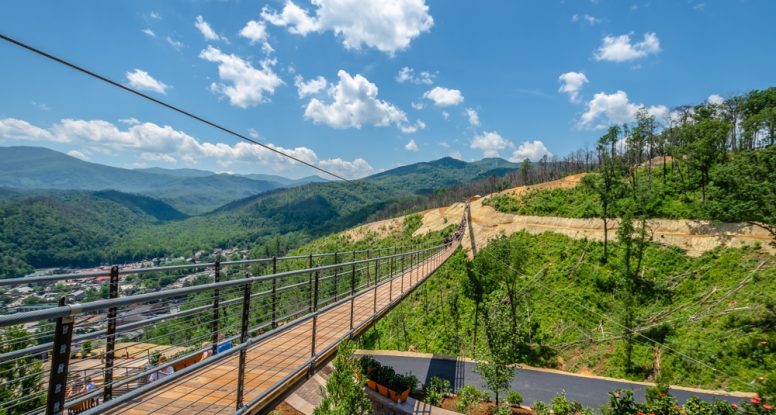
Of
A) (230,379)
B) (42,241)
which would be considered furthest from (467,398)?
(42,241)

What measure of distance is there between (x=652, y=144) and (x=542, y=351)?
31710mm

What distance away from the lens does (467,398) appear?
11688 millimetres

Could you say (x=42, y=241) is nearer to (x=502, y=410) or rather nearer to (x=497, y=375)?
(x=497, y=375)

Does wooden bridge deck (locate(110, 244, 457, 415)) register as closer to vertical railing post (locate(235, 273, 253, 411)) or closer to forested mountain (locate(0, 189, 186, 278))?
vertical railing post (locate(235, 273, 253, 411))

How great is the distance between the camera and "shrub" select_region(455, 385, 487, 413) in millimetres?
11430

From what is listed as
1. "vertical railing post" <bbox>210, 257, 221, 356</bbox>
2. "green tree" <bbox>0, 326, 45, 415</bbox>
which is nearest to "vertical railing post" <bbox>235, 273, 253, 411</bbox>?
"vertical railing post" <bbox>210, 257, 221, 356</bbox>

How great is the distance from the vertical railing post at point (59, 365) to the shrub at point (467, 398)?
39.5ft

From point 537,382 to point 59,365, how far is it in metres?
16.2

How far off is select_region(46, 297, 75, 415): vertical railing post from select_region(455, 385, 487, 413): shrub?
12030mm

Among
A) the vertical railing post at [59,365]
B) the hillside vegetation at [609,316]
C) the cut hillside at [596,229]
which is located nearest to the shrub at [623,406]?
the hillside vegetation at [609,316]

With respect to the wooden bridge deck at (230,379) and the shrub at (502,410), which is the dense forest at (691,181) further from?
the wooden bridge deck at (230,379)

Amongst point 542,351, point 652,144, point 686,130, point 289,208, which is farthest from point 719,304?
point 289,208

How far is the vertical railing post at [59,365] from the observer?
152 centimetres

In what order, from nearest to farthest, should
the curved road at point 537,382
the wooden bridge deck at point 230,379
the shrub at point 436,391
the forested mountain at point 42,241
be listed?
the wooden bridge deck at point 230,379 < the shrub at point 436,391 < the curved road at point 537,382 < the forested mountain at point 42,241
